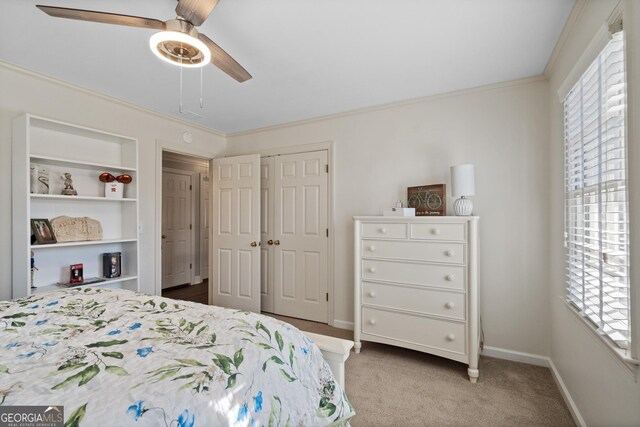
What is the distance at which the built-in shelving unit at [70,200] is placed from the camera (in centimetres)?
221

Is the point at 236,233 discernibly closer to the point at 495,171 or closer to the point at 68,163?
the point at 68,163

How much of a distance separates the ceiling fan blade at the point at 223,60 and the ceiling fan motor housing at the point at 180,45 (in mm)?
62

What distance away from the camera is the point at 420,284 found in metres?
2.51

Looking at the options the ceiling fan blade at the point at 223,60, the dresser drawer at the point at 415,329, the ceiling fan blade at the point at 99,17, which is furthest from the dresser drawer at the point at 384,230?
the ceiling fan blade at the point at 99,17

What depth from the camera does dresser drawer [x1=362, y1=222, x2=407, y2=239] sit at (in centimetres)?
259

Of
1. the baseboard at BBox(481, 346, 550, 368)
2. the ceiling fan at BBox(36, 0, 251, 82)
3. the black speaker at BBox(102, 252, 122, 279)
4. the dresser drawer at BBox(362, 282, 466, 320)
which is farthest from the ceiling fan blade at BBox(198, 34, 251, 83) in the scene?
the baseboard at BBox(481, 346, 550, 368)

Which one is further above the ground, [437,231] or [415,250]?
[437,231]

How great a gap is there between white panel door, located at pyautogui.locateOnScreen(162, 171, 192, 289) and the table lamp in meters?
4.71

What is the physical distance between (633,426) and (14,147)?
4.02 meters

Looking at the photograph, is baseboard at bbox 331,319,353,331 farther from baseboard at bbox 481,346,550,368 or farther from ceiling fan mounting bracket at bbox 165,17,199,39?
ceiling fan mounting bracket at bbox 165,17,199,39

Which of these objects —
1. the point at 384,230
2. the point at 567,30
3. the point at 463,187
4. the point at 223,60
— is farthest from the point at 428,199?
the point at 223,60

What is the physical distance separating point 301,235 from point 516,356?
95.2 inches

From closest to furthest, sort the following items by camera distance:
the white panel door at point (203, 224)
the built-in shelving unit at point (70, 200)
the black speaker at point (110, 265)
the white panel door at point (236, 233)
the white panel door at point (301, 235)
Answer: the built-in shelving unit at point (70, 200), the black speaker at point (110, 265), the white panel door at point (301, 235), the white panel door at point (236, 233), the white panel door at point (203, 224)

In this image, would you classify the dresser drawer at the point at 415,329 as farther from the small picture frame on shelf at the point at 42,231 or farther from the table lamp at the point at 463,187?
the small picture frame on shelf at the point at 42,231
